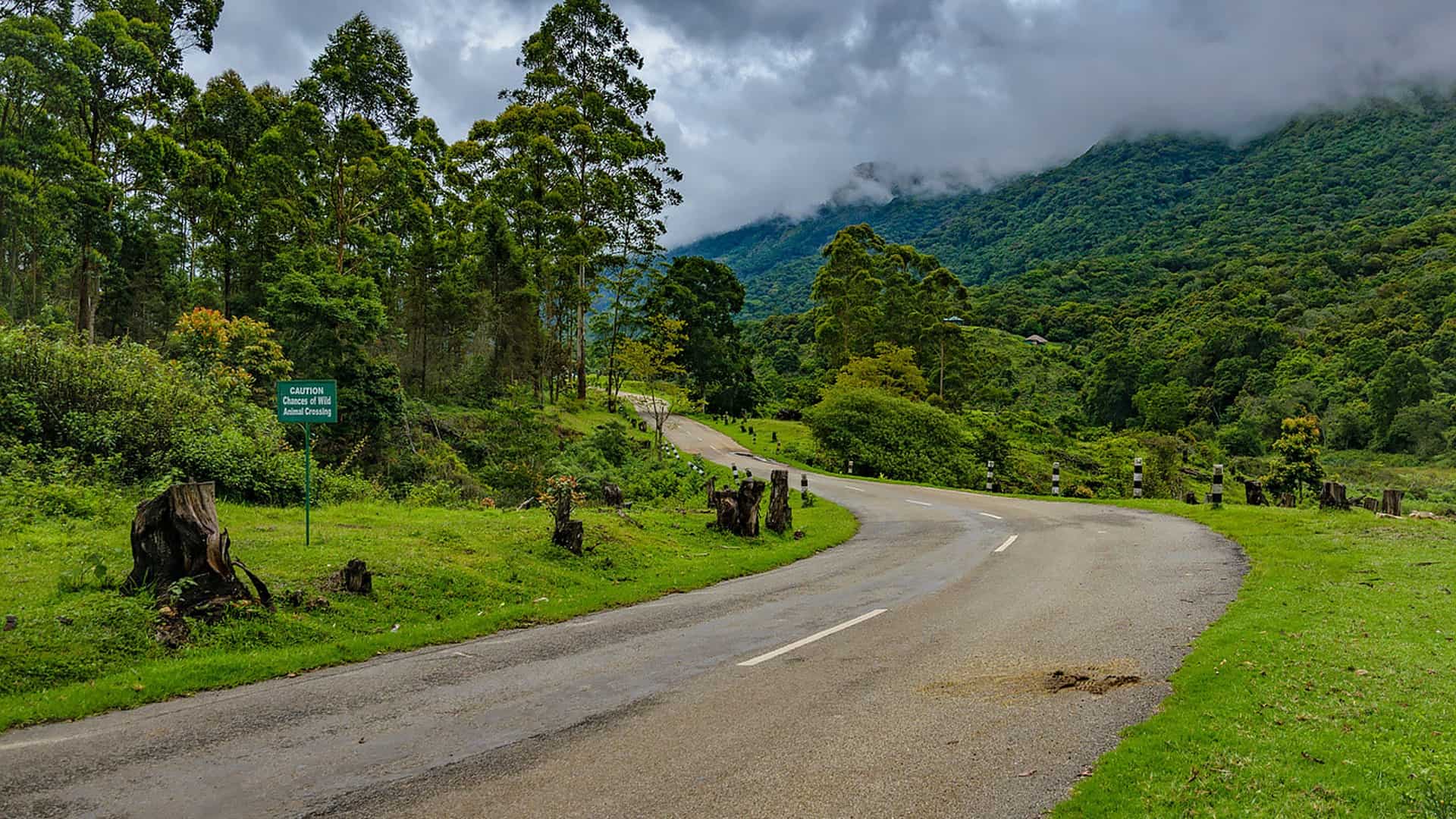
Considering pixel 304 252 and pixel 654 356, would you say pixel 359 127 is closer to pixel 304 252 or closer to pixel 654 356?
pixel 304 252

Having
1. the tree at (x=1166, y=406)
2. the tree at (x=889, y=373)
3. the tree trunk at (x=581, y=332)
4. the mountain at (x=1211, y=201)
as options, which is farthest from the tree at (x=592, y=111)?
the mountain at (x=1211, y=201)

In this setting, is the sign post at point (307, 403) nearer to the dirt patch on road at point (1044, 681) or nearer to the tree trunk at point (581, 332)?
the dirt patch on road at point (1044, 681)

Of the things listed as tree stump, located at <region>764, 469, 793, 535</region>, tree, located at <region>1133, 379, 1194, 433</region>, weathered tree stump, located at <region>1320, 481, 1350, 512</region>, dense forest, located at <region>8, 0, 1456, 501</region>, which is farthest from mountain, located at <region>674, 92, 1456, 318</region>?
tree stump, located at <region>764, 469, 793, 535</region>

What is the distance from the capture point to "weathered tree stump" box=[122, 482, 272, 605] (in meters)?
7.27

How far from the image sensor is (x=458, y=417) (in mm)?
28625

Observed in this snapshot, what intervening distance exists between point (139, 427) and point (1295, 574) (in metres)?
18.9

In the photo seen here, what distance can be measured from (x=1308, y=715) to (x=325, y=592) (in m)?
9.05

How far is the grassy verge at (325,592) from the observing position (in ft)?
19.9

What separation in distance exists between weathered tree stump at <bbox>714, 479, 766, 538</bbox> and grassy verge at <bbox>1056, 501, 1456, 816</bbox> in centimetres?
826

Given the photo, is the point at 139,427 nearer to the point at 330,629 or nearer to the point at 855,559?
the point at 330,629

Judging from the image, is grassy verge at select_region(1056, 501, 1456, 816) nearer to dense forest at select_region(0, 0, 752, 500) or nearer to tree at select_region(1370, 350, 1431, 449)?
dense forest at select_region(0, 0, 752, 500)

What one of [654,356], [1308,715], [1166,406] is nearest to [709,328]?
[654,356]

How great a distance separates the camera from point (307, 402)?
10500 mm

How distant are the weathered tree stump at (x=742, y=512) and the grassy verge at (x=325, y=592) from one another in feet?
1.34
